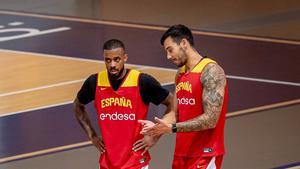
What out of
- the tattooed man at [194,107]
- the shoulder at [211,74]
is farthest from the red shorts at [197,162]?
the shoulder at [211,74]

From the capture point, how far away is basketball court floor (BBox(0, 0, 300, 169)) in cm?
1002

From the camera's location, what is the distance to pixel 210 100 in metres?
6.30

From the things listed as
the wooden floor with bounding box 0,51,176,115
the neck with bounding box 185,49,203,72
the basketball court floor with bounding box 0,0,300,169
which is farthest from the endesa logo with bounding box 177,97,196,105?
the wooden floor with bounding box 0,51,176,115

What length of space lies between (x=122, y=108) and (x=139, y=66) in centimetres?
714

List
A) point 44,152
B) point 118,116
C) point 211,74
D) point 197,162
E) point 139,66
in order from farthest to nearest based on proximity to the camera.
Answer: point 139,66 < point 44,152 < point 118,116 < point 197,162 < point 211,74


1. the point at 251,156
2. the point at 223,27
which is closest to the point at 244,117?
the point at 251,156

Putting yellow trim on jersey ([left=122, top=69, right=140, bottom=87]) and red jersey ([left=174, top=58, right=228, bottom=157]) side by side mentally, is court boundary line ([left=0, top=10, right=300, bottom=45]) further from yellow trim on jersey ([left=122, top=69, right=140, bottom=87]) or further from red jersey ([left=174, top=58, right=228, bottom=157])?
red jersey ([left=174, top=58, right=228, bottom=157])

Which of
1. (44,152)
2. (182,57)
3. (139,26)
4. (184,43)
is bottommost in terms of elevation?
(44,152)

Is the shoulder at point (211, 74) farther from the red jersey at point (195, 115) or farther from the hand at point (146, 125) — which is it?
the hand at point (146, 125)

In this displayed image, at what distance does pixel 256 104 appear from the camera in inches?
459

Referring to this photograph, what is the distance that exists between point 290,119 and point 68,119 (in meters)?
2.80

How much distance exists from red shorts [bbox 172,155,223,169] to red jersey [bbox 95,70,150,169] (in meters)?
0.28

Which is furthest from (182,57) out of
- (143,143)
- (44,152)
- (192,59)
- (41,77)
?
(41,77)

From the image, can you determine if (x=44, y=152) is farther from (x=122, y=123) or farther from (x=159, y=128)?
(x=159, y=128)
